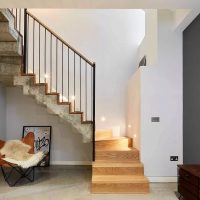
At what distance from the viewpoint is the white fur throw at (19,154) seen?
4.62 metres

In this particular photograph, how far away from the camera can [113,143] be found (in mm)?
5391

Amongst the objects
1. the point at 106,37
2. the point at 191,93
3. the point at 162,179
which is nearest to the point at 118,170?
the point at 162,179

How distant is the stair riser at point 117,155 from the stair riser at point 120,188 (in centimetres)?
72

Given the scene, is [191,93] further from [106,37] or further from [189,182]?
[106,37]

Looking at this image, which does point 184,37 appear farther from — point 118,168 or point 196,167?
point 118,168

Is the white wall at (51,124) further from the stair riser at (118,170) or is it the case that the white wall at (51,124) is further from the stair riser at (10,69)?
the stair riser at (118,170)

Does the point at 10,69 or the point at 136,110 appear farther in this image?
the point at 136,110

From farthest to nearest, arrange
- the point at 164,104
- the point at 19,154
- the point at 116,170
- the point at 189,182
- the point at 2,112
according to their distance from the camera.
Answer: the point at 2,112 → the point at 19,154 → the point at 164,104 → the point at 116,170 → the point at 189,182

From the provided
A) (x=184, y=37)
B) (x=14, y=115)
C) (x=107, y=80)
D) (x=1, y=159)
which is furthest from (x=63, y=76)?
(x=184, y=37)

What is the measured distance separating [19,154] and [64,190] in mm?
1359

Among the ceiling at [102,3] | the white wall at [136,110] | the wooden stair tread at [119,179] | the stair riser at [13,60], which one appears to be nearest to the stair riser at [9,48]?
the stair riser at [13,60]

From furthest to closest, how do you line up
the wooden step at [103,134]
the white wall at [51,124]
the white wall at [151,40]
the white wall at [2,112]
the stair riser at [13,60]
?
the white wall at [51,124]
the white wall at [2,112]
the wooden step at [103,134]
the white wall at [151,40]
the stair riser at [13,60]

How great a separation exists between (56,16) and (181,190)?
17.0 ft

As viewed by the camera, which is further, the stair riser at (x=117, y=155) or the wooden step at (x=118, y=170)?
the stair riser at (x=117, y=155)
